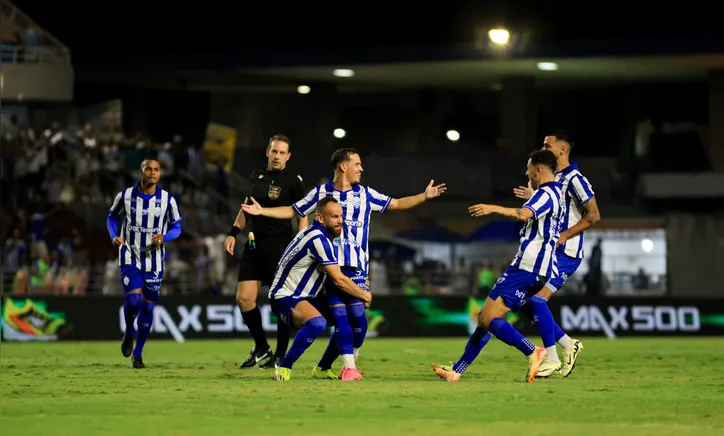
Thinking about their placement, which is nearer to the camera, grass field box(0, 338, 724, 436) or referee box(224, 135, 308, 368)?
grass field box(0, 338, 724, 436)

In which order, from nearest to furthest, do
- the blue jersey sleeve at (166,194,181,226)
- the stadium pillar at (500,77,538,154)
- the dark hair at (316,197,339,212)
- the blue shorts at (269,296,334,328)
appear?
the dark hair at (316,197,339,212) < the blue shorts at (269,296,334,328) < the blue jersey sleeve at (166,194,181,226) < the stadium pillar at (500,77,538,154)

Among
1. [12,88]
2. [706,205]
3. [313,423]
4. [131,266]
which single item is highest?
[12,88]

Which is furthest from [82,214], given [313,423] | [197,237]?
[313,423]

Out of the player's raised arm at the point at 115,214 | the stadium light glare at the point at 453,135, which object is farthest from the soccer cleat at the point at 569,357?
the stadium light glare at the point at 453,135

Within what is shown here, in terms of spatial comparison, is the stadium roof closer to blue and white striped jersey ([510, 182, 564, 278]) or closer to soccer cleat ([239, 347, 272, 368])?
soccer cleat ([239, 347, 272, 368])

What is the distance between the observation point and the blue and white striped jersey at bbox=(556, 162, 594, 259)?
14.1 meters

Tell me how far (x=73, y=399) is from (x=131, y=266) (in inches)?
175

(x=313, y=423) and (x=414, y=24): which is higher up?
(x=414, y=24)

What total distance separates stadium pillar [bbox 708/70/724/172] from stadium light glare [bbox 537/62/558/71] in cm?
403

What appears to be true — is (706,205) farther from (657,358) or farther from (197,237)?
(657,358)

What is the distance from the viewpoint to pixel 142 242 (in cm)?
1551

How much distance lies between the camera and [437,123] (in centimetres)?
4131

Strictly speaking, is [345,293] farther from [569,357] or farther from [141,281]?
[141,281]

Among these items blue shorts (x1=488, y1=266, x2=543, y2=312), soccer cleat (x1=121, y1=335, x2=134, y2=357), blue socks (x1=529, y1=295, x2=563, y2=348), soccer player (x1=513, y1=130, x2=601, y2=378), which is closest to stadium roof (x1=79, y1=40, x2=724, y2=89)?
soccer cleat (x1=121, y1=335, x2=134, y2=357)
